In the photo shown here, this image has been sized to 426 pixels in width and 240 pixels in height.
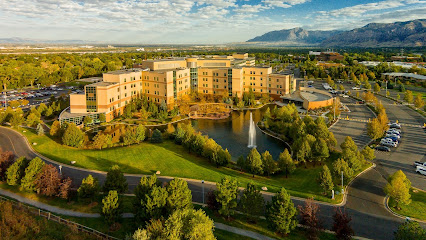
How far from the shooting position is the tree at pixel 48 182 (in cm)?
2086

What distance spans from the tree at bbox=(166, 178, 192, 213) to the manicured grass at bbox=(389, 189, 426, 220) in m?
14.8

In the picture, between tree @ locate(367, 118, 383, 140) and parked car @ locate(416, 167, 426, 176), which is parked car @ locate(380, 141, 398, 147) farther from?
parked car @ locate(416, 167, 426, 176)

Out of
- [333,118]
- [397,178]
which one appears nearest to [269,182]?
[397,178]

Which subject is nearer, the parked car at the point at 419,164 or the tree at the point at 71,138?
the parked car at the point at 419,164

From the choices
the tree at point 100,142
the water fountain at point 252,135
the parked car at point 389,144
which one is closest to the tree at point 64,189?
the tree at point 100,142

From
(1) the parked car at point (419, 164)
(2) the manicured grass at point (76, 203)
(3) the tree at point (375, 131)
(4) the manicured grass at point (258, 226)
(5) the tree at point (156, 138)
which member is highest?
(3) the tree at point (375, 131)

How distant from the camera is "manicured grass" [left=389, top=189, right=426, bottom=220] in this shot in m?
19.4

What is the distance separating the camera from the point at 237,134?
40844 millimetres

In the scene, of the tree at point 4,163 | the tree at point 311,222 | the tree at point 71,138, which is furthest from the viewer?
the tree at point 71,138

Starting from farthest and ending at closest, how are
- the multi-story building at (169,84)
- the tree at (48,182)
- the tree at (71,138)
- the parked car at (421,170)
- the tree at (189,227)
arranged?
the multi-story building at (169,84), the tree at (71,138), the parked car at (421,170), the tree at (48,182), the tree at (189,227)

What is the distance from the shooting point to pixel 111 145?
34375 mm

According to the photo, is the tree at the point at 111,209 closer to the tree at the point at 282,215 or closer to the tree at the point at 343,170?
the tree at the point at 282,215

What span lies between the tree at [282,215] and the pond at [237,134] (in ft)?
48.5

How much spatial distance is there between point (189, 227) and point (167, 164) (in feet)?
48.1
